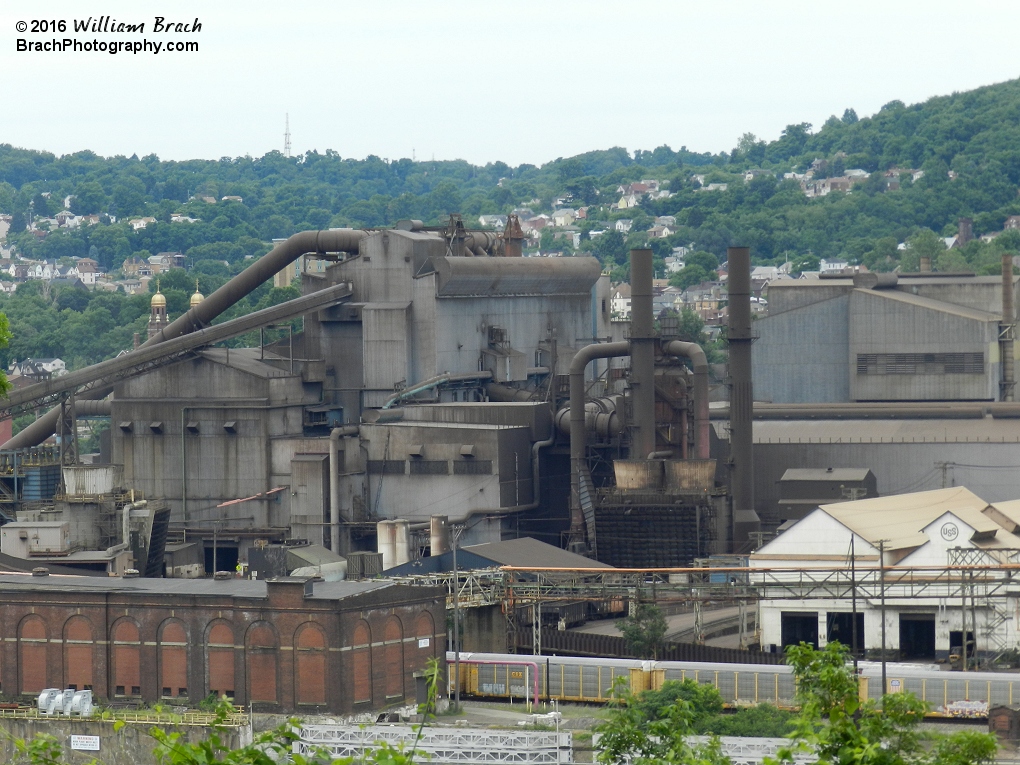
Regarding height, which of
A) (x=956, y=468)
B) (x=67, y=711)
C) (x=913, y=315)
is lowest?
(x=67, y=711)

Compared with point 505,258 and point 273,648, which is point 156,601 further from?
point 505,258

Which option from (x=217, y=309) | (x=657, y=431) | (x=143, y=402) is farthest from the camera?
(x=217, y=309)

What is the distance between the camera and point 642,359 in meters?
86.6

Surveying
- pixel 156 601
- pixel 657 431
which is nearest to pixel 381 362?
pixel 657 431

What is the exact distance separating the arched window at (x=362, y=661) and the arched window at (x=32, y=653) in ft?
34.8

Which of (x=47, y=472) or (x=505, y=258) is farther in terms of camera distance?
(x=505, y=258)

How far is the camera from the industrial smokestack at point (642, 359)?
85.8 m

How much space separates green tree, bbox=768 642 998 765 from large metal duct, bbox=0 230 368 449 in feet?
223

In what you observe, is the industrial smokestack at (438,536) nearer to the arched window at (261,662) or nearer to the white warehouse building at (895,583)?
the white warehouse building at (895,583)

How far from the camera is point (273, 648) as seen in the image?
6303 centimetres

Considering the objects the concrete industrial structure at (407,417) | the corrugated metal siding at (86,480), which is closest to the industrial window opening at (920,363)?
the concrete industrial structure at (407,417)

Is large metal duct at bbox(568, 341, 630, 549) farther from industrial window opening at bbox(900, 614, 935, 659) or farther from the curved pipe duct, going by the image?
industrial window opening at bbox(900, 614, 935, 659)

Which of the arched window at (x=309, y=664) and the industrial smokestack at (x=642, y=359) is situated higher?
the industrial smokestack at (x=642, y=359)

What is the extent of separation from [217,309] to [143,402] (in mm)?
7879
